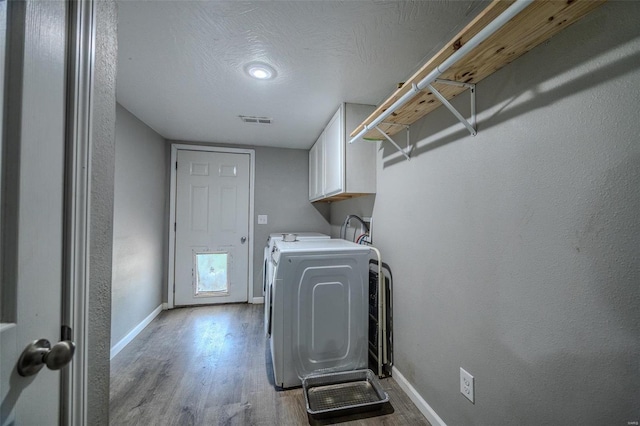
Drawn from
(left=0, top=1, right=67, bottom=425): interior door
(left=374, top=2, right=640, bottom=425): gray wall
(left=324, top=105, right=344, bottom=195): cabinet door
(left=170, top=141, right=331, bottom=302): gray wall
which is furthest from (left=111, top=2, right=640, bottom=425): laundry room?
(left=170, top=141, right=331, bottom=302): gray wall

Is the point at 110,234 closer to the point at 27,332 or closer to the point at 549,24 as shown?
the point at 27,332

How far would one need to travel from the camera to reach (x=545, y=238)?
891 mm

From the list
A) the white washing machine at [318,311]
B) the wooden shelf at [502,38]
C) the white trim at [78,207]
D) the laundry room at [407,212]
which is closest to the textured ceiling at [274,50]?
the laundry room at [407,212]

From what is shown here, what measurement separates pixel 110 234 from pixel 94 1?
615mm

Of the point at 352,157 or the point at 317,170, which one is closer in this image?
the point at 352,157

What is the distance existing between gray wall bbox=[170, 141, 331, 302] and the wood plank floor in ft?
3.56

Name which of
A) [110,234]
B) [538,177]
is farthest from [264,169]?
[538,177]

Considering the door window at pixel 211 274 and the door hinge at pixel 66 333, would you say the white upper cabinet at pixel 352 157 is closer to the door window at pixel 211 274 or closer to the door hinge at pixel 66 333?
the door hinge at pixel 66 333

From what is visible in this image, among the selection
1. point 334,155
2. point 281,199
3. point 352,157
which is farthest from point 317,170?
point 352,157

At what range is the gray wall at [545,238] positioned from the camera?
71 cm

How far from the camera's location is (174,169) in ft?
10.6

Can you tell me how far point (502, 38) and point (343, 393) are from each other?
203cm

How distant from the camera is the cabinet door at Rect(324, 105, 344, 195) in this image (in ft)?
6.87

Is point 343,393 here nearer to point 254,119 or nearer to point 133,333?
point 133,333
